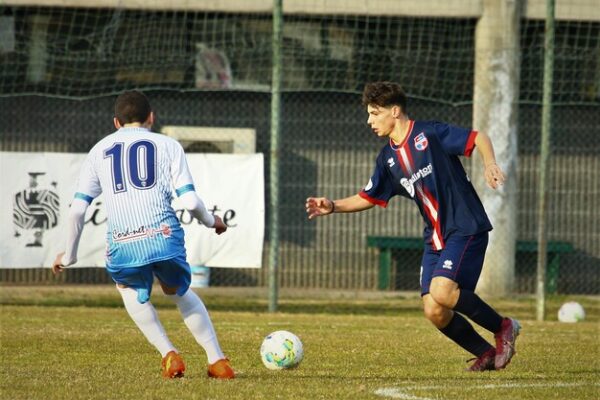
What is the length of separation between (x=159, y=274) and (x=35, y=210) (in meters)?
7.06

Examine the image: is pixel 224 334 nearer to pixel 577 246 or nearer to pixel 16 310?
pixel 16 310

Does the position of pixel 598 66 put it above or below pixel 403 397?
above

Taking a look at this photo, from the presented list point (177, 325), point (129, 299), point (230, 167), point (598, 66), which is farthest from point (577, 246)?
point (129, 299)

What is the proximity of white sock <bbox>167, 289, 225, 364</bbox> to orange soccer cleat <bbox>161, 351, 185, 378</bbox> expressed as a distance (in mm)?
173

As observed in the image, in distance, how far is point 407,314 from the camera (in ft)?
48.4

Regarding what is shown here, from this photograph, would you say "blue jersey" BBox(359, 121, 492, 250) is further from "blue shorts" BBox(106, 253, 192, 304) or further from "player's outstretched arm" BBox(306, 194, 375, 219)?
"blue shorts" BBox(106, 253, 192, 304)

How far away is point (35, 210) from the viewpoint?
14188mm

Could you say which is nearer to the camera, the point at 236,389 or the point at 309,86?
the point at 236,389

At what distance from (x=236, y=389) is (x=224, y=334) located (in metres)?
4.22

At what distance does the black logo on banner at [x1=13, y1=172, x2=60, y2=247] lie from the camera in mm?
14164

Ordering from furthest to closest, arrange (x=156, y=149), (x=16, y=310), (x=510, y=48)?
→ (x=510, y=48) < (x=16, y=310) < (x=156, y=149)

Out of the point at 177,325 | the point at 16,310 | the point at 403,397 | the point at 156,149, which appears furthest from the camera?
the point at 16,310

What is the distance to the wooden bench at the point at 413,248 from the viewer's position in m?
18.2

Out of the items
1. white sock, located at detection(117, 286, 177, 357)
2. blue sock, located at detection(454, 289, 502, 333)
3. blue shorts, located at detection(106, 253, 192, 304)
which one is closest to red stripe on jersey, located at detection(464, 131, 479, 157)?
blue sock, located at detection(454, 289, 502, 333)
